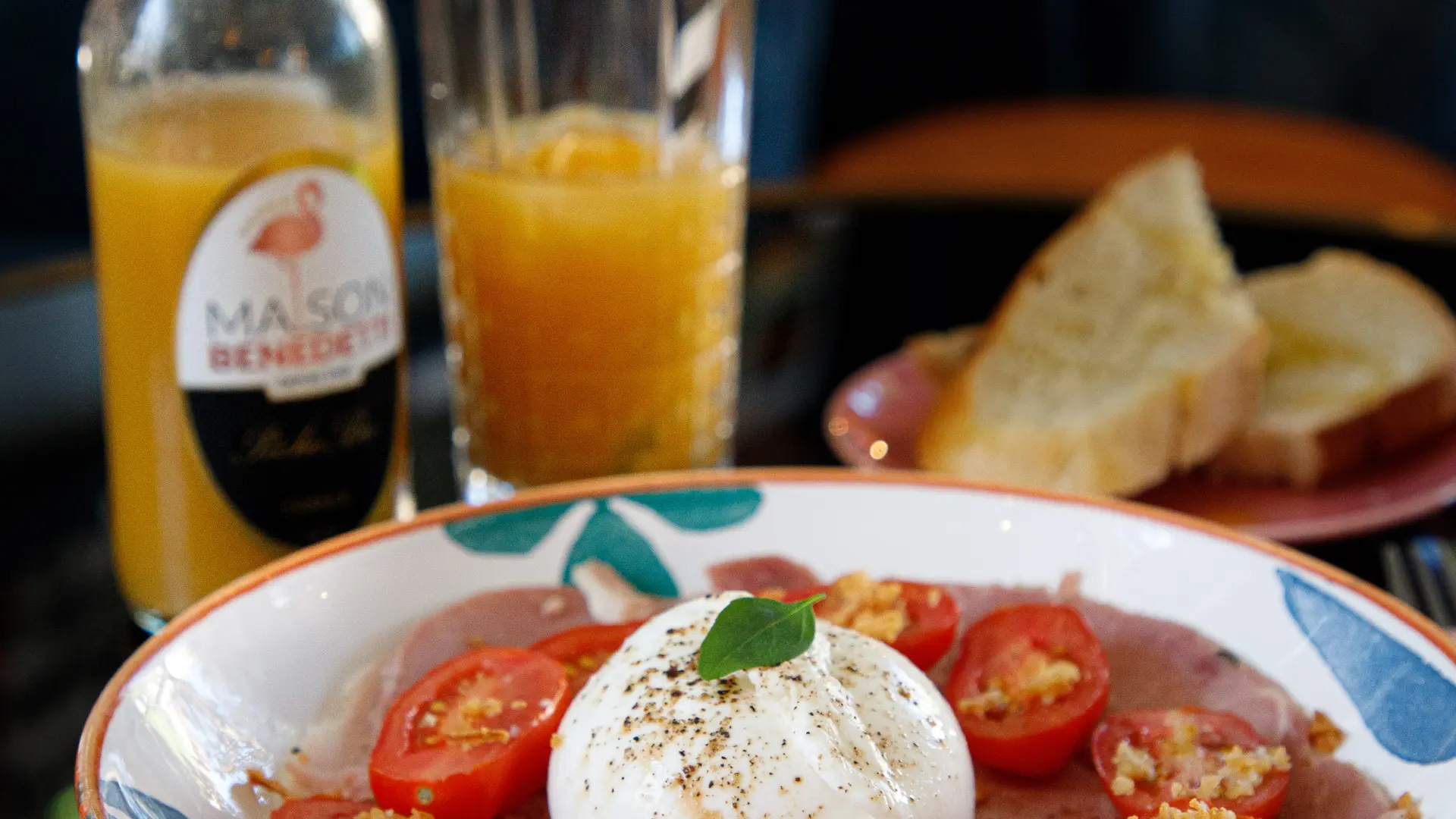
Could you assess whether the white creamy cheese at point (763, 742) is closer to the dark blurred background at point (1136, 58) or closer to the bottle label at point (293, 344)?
the bottle label at point (293, 344)

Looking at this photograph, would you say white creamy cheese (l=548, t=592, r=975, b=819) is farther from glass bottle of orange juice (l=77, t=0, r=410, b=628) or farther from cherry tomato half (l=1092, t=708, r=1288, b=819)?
glass bottle of orange juice (l=77, t=0, r=410, b=628)

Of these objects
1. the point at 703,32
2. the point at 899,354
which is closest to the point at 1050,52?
the point at 899,354

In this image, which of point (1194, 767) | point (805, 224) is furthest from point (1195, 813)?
point (805, 224)

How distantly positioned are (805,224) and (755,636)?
4.31 ft

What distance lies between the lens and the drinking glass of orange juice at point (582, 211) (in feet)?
4.47

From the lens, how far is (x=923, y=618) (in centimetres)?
93

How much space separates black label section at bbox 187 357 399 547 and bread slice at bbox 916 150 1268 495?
1.87ft

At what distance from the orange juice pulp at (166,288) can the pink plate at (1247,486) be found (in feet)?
1.63

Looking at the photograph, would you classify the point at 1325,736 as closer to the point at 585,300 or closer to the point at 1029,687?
the point at 1029,687

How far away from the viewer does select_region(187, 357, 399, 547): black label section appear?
44.4 inches

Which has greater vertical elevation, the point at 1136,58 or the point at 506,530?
the point at 506,530

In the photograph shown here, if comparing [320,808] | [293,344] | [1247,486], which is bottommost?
[1247,486]

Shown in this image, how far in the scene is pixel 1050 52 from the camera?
446 centimetres

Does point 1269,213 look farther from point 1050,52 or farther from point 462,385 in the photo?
point 1050,52
